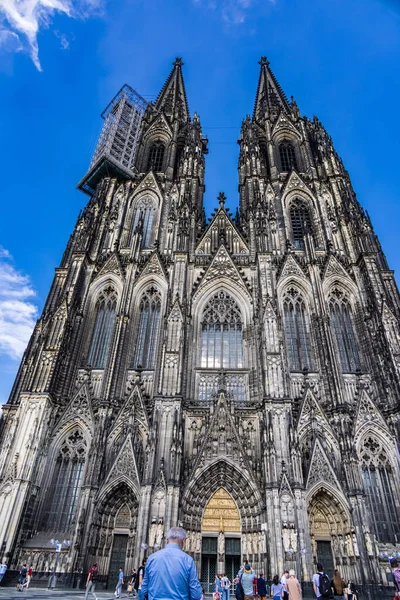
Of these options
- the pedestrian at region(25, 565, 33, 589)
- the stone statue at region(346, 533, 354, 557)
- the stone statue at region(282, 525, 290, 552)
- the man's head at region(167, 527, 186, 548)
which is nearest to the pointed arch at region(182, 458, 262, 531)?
the stone statue at region(282, 525, 290, 552)

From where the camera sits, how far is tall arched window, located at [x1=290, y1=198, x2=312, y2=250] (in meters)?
27.9

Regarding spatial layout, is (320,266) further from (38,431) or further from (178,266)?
(38,431)

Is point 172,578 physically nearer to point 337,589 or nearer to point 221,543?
point 337,589

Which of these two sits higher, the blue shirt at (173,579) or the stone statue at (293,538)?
the stone statue at (293,538)

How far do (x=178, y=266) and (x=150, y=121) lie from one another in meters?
20.5

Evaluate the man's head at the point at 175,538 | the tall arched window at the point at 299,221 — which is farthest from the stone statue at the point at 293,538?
the tall arched window at the point at 299,221

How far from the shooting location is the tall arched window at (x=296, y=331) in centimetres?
2255

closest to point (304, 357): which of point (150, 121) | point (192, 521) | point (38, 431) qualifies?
point (192, 521)

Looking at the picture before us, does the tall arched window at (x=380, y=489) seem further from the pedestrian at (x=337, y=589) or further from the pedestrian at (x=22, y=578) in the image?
the pedestrian at (x=22, y=578)

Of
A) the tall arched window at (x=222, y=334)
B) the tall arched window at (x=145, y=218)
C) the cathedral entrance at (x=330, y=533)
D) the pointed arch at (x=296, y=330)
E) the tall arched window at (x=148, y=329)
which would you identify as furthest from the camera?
the tall arched window at (x=145, y=218)

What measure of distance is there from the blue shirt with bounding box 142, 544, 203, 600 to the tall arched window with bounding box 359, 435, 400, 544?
1848 centimetres

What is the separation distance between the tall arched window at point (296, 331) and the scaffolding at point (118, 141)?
1691 centimetres

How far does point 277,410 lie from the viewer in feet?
61.5

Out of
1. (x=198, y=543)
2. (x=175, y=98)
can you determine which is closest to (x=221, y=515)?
(x=198, y=543)
